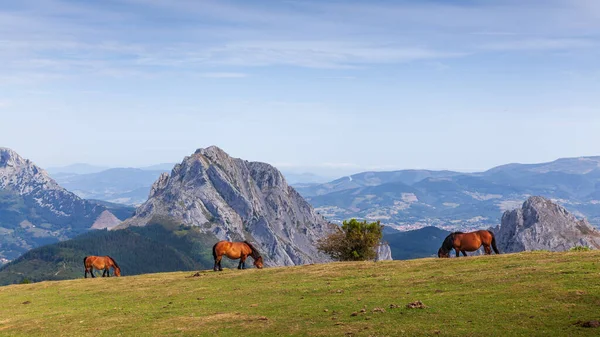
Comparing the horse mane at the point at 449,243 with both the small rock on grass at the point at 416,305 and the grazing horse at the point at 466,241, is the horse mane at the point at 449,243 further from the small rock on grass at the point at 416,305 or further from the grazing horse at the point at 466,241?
the small rock on grass at the point at 416,305

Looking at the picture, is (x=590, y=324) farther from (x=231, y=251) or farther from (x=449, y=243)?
(x=231, y=251)

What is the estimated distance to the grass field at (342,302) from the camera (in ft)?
92.5

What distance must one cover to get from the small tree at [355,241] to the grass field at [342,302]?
22.8 metres

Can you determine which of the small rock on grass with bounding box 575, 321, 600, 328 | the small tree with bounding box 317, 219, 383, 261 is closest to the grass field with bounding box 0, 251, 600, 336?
the small rock on grass with bounding box 575, 321, 600, 328

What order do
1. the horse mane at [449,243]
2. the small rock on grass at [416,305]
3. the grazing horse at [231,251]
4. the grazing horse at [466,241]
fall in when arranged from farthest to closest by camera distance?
the grazing horse at [231,251] < the horse mane at [449,243] < the grazing horse at [466,241] < the small rock on grass at [416,305]

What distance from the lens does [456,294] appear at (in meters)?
34.4

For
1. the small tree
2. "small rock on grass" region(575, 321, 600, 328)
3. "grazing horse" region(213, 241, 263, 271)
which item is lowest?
the small tree

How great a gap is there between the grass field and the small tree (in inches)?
898

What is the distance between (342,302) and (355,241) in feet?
134

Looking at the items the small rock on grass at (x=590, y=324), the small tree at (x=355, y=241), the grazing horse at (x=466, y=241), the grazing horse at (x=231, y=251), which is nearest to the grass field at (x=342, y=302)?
the small rock on grass at (x=590, y=324)

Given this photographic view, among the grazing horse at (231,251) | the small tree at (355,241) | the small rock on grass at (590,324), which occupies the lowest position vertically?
the small tree at (355,241)

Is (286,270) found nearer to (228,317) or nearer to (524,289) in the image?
(228,317)

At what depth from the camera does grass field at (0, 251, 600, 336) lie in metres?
28.2

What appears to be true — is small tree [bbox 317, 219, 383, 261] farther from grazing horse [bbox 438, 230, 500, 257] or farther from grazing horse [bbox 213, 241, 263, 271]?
grazing horse [bbox 438, 230, 500, 257]
